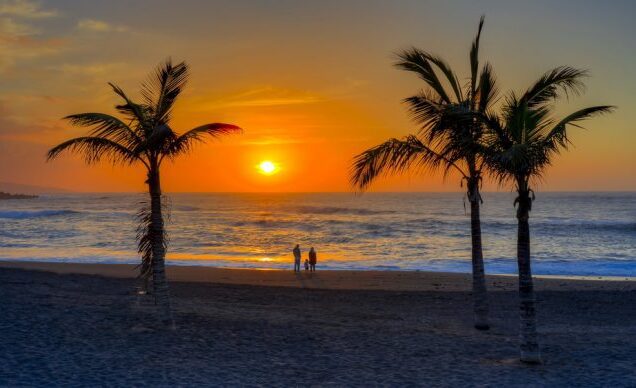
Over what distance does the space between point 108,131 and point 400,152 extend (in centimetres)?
665

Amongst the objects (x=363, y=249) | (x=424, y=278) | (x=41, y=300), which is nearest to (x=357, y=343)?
(x=41, y=300)

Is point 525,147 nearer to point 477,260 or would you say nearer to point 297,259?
point 477,260

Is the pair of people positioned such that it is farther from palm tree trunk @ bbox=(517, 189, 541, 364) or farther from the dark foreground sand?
palm tree trunk @ bbox=(517, 189, 541, 364)

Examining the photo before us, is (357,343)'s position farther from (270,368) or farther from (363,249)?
(363,249)

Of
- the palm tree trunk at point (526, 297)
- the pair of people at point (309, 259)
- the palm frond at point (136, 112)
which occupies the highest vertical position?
the palm frond at point (136, 112)

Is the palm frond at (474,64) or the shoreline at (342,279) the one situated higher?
the palm frond at (474,64)

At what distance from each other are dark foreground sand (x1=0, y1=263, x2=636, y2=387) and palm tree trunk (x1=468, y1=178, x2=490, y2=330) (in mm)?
427

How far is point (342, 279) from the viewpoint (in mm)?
27203

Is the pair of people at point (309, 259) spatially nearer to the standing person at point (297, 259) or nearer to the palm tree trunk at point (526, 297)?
the standing person at point (297, 259)

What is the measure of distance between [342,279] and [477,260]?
14110 millimetres

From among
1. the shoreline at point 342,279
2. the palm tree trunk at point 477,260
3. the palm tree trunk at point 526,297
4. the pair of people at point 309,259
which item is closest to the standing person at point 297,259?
the pair of people at point 309,259

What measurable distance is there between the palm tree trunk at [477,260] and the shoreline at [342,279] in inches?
358

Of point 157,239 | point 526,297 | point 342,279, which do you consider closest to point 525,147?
point 526,297

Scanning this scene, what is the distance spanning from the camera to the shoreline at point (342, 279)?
24.6 metres
